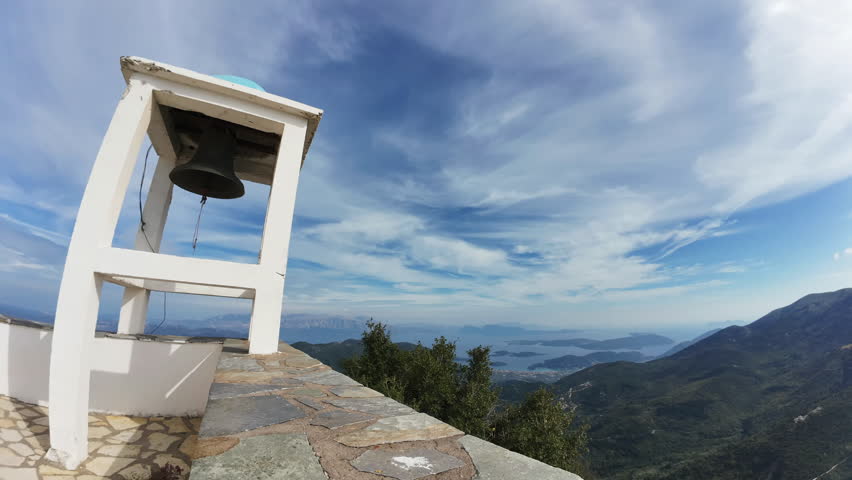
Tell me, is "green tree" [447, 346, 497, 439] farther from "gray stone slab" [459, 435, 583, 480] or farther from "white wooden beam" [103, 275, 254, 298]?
"gray stone slab" [459, 435, 583, 480]

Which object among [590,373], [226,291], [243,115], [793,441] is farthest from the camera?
[590,373]

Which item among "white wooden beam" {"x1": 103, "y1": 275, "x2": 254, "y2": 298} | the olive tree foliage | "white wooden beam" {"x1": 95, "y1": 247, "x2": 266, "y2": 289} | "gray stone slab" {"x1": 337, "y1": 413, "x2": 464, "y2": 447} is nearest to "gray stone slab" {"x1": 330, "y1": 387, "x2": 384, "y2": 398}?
"gray stone slab" {"x1": 337, "y1": 413, "x2": 464, "y2": 447}

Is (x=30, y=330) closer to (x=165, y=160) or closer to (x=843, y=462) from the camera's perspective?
(x=165, y=160)

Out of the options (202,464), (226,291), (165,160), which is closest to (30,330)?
(226,291)

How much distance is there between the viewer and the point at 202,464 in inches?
72.2

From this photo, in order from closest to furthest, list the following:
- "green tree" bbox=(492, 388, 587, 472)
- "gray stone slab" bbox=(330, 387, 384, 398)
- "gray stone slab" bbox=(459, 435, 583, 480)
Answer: "gray stone slab" bbox=(459, 435, 583, 480) < "gray stone slab" bbox=(330, 387, 384, 398) < "green tree" bbox=(492, 388, 587, 472)

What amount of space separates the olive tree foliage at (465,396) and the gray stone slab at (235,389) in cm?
1669

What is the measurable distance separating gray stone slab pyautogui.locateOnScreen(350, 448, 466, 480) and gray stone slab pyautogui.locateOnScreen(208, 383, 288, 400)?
1.69 meters

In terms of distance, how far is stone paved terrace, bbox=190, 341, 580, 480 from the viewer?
1879mm

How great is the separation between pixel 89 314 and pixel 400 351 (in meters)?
22.4

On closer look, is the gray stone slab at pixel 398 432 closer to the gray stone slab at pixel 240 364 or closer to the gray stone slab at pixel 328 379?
the gray stone slab at pixel 328 379

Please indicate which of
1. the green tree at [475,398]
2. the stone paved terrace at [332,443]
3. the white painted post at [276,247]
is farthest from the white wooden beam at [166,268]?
the green tree at [475,398]

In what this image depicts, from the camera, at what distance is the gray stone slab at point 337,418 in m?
2.60

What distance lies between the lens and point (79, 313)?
449 cm
